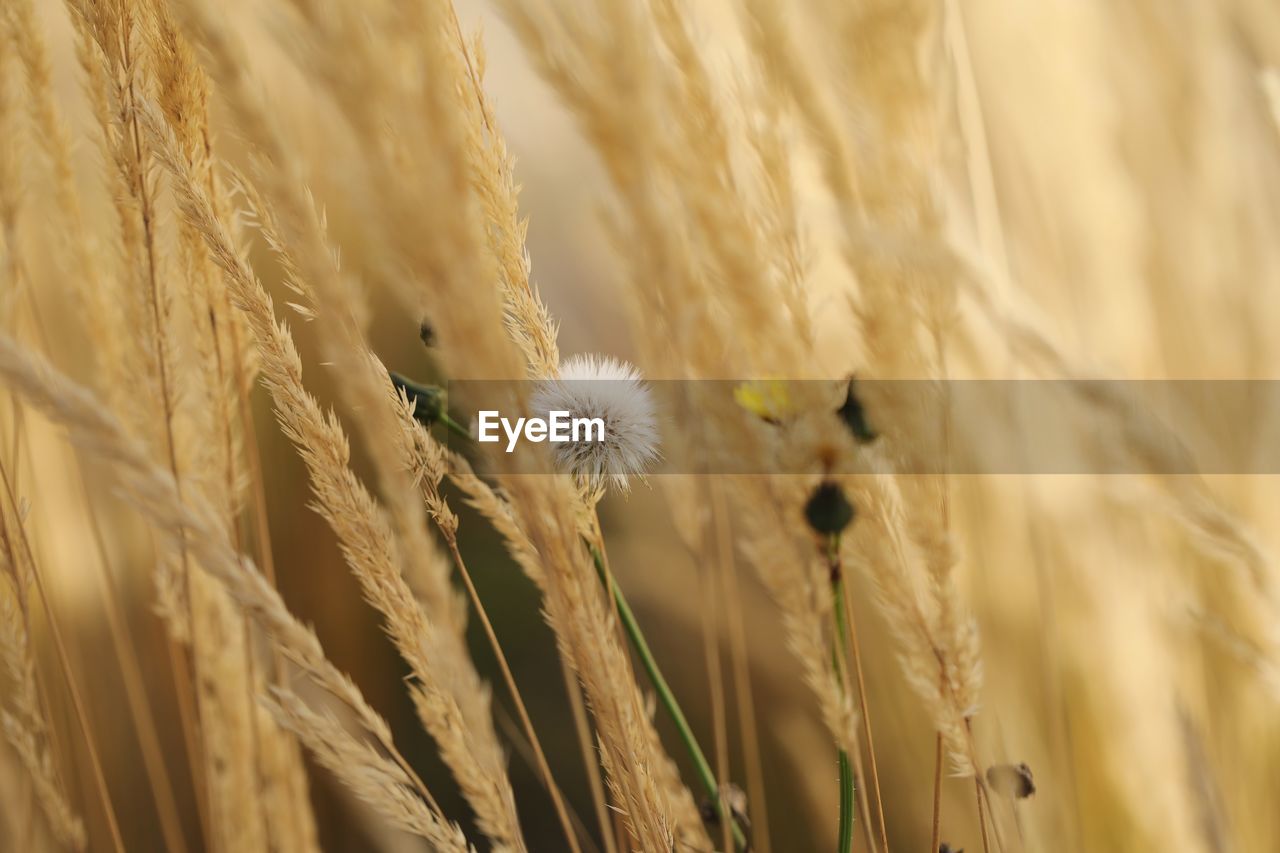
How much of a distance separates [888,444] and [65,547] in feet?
2.58

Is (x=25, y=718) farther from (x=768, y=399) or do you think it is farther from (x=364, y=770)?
(x=768, y=399)

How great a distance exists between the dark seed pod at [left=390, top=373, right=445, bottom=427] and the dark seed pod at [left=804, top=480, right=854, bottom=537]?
193mm

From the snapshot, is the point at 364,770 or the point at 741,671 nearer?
the point at 364,770

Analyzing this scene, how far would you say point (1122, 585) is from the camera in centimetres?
75

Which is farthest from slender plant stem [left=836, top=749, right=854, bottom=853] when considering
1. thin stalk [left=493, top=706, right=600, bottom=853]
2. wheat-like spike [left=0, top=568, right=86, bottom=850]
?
wheat-like spike [left=0, top=568, right=86, bottom=850]

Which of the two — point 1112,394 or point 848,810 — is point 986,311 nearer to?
point 1112,394

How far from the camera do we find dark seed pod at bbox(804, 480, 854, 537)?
0.34 metres

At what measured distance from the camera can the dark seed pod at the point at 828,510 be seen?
0.34 m

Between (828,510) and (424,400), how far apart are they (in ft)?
0.67

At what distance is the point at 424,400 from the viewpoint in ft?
1.39

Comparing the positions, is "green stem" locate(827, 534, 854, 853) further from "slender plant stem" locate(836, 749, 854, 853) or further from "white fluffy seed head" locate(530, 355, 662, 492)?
"white fluffy seed head" locate(530, 355, 662, 492)

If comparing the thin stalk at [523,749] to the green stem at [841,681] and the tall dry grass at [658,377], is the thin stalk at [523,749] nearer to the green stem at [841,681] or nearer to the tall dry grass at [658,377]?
the tall dry grass at [658,377]

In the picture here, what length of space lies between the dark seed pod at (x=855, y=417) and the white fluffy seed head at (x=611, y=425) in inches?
4.0

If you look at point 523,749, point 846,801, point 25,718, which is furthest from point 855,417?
point 523,749
